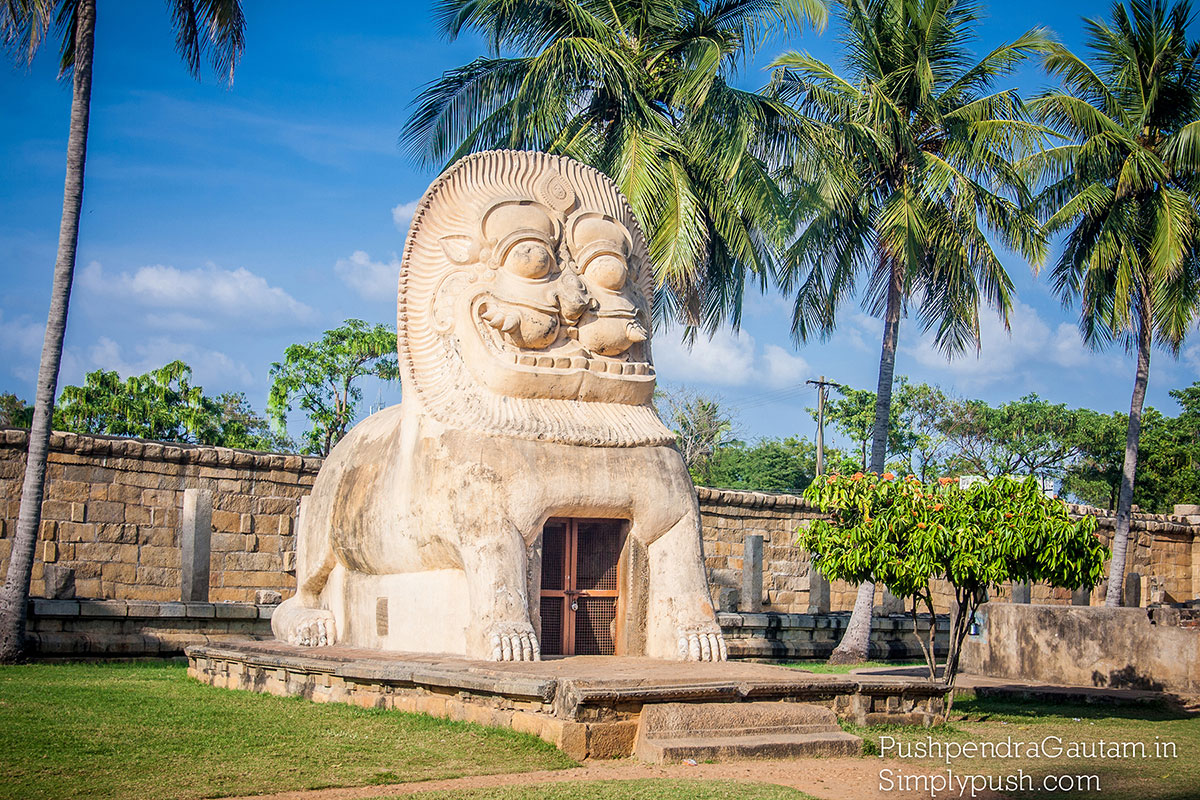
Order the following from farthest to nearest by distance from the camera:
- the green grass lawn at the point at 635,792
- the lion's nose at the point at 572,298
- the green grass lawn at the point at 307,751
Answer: the lion's nose at the point at 572,298 → the green grass lawn at the point at 307,751 → the green grass lawn at the point at 635,792

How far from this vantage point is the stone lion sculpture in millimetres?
7473

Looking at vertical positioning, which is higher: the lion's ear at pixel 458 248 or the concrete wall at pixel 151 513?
the lion's ear at pixel 458 248

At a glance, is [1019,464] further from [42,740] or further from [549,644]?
[42,740]

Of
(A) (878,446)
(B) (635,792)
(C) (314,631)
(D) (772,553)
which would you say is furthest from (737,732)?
(D) (772,553)

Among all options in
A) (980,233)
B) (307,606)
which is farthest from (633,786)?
(980,233)

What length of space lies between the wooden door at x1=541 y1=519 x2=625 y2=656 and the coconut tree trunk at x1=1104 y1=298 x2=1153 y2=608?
9.97 metres

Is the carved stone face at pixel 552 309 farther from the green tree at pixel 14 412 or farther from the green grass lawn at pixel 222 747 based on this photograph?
the green tree at pixel 14 412

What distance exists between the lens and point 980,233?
47.6 feet

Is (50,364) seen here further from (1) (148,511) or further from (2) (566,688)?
(2) (566,688)

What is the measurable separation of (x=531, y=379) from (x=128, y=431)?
19548 millimetres

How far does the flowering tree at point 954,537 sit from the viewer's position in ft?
26.5

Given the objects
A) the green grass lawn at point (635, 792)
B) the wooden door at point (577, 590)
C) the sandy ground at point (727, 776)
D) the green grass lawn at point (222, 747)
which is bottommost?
the sandy ground at point (727, 776)

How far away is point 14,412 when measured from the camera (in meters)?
30.5

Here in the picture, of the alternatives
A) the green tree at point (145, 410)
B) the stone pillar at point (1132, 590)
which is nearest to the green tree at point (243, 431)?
the green tree at point (145, 410)
